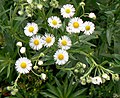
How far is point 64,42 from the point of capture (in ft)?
6.41

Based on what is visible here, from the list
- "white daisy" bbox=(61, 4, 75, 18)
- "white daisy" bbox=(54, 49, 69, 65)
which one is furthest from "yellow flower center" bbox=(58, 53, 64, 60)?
"white daisy" bbox=(61, 4, 75, 18)

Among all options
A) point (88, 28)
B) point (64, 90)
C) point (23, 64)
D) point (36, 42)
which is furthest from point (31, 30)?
point (64, 90)

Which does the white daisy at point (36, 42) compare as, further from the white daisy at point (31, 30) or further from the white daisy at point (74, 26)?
the white daisy at point (74, 26)

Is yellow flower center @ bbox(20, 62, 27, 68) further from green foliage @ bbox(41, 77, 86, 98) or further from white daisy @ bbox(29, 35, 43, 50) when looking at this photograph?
green foliage @ bbox(41, 77, 86, 98)

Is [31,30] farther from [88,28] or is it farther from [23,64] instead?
[88,28]

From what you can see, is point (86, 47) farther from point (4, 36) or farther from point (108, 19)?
point (4, 36)

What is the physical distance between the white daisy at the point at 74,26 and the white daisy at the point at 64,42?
5 centimetres

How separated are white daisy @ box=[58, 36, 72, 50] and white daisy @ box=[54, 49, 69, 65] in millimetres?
31

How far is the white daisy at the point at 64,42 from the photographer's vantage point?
1955mm

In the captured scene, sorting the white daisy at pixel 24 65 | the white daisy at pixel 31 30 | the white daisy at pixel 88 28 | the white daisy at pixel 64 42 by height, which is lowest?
the white daisy at pixel 24 65

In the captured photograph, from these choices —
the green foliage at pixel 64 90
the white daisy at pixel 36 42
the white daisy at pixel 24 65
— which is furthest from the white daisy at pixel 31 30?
the green foliage at pixel 64 90

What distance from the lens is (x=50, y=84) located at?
7.38ft

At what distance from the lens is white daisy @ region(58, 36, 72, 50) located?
1.96 meters

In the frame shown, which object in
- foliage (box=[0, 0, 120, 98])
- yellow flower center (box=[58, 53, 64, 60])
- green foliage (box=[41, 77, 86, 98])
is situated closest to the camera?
yellow flower center (box=[58, 53, 64, 60])
